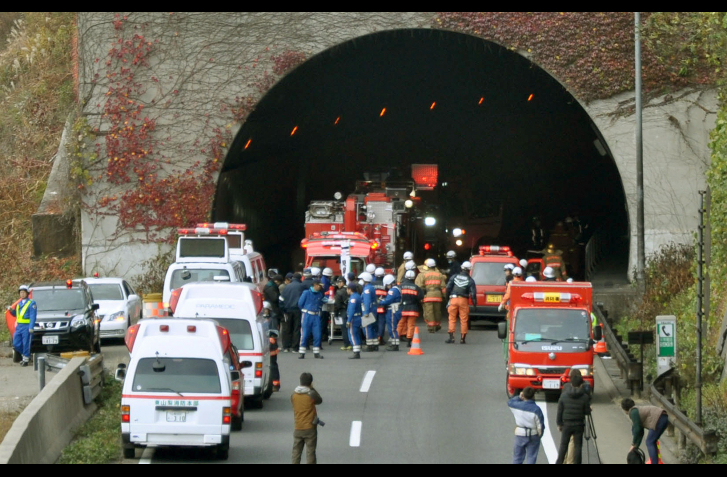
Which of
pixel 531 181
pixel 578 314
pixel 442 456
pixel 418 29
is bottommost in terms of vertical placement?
pixel 442 456

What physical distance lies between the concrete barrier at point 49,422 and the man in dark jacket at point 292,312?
22.6 ft

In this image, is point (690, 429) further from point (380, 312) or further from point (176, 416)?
point (380, 312)

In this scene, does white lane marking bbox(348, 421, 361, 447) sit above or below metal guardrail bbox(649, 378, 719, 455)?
below

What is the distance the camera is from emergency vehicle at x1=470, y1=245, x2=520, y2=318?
2981 centimetres

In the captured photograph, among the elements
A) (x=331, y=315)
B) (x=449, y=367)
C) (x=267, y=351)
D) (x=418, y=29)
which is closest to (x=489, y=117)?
(x=418, y=29)

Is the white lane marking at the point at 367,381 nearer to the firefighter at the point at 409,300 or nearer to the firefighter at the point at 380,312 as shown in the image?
the firefighter at the point at 380,312

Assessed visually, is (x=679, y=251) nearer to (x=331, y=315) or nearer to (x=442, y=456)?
(x=331, y=315)

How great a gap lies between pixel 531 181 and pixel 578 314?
3599cm

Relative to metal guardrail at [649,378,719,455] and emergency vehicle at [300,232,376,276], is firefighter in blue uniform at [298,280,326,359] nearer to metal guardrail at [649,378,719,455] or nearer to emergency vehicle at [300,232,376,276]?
emergency vehicle at [300,232,376,276]

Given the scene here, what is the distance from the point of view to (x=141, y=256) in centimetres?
3338

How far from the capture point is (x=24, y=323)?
23109 mm

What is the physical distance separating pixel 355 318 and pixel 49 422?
404 inches

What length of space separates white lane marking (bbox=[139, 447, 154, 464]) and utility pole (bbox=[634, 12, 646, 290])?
19.0 m

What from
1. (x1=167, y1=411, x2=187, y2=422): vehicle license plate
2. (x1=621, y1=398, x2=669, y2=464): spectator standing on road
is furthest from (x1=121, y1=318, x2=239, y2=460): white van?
(x1=621, y1=398, x2=669, y2=464): spectator standing on road
